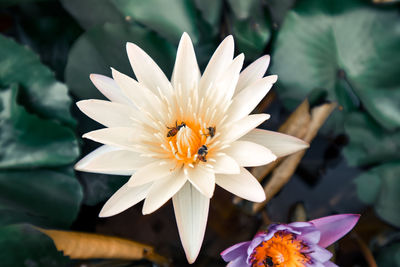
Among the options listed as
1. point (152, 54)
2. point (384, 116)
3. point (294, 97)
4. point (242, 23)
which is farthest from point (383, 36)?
point (152, 54)

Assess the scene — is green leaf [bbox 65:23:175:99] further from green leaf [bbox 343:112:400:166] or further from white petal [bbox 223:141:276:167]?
green leaf [bbox 343:112:400:166]

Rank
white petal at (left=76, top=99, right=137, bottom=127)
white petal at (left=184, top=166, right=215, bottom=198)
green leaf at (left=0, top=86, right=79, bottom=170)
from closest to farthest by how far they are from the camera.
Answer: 1. white petal at (left=184, top=166, right=215, bottom=198)
2. white petal at (left=76, top=99, right=137, bottom=127)
3. green leaf at (left=0, top=86, right=79, bottom=170)

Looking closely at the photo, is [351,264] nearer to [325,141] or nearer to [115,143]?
[325,141]

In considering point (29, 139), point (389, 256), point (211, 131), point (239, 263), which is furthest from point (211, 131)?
point (389, 256)

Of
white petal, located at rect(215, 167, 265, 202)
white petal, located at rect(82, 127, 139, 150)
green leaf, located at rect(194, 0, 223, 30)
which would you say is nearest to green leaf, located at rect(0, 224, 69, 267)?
white petal, located at rect(82, 127, 139, 150)

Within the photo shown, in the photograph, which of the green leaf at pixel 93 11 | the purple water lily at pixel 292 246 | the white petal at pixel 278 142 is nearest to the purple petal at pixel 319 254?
the purple water lily at pixel 292 246

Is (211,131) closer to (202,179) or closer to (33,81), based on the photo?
(202,179)
